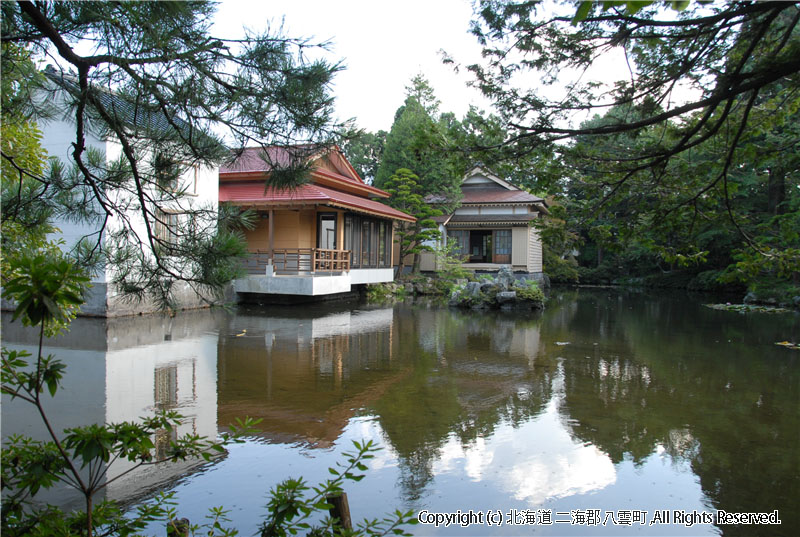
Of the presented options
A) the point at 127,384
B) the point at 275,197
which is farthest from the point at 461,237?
the point at 127,384

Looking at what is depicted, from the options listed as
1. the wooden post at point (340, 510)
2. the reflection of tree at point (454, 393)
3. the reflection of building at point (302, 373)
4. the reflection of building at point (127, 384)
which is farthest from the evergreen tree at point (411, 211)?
the wooden post at point (340, 510)

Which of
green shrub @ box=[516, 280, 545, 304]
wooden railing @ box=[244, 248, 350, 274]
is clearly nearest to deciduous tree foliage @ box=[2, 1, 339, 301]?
wooden railing @ box=[244, 248, 350, 274]

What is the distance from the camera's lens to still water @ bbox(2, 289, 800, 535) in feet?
11.8

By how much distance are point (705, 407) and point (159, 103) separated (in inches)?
236

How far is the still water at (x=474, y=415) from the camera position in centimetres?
361

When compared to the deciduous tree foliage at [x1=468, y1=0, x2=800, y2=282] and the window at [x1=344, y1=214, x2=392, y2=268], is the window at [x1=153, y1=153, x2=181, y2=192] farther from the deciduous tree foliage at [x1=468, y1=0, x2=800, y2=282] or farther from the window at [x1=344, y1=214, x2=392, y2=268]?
the window at [x1=344, y1=214, x2=392, y2=268]

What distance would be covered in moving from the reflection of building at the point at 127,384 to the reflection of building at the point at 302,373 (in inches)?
12.8

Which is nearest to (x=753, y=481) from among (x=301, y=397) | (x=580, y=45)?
(x=580, y=45)

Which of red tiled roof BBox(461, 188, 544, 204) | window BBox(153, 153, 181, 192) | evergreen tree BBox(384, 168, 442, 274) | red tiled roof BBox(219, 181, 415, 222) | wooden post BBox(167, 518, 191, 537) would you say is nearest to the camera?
wooden post BBox(167, 518, 191, 537)

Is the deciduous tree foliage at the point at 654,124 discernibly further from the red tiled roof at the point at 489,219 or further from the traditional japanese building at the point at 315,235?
the red tiled roof at the point at 489,219

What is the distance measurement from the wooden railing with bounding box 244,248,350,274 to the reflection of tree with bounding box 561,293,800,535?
6.96 m

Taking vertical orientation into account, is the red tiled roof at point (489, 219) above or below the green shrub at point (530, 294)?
above

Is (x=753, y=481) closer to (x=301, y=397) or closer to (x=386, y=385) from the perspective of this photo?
(x=386, y=385)

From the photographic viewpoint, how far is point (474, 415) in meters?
5.38
